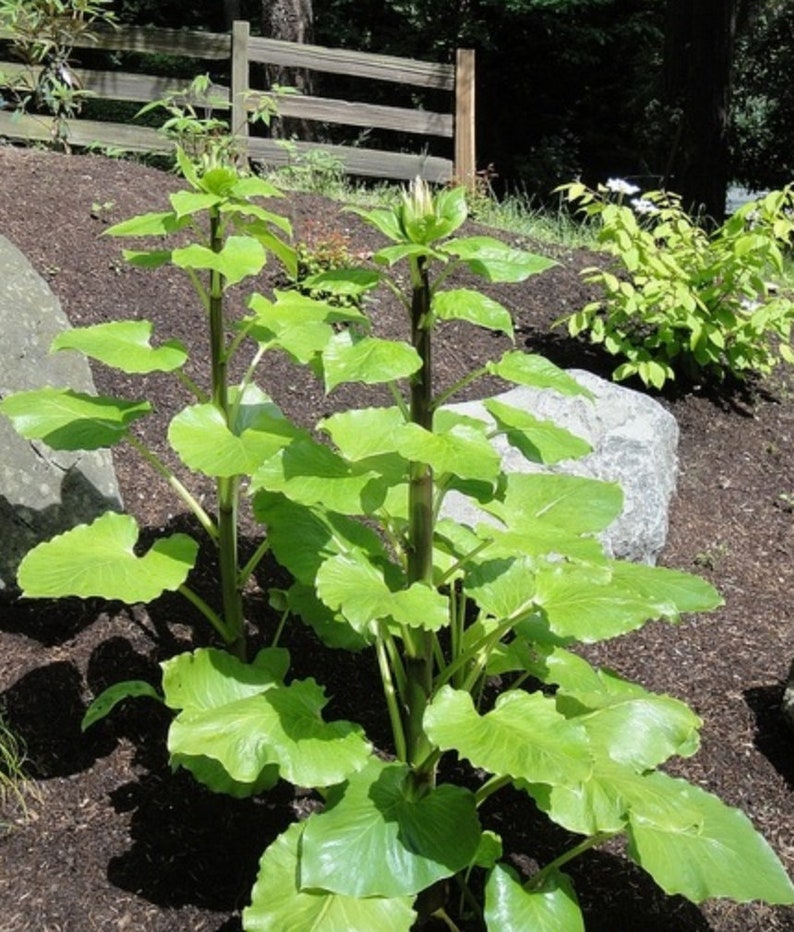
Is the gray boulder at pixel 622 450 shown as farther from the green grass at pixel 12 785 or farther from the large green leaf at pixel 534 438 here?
the green grass at pixel 12 785

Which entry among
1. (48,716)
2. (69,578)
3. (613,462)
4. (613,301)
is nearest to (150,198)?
(613,301)

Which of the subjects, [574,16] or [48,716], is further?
[574,16]

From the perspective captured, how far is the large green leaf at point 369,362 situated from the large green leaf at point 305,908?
890 mm

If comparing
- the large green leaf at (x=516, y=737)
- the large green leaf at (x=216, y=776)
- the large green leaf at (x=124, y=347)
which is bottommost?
the large green leaf at (x=216, y=776)

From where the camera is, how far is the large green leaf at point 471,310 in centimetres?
201

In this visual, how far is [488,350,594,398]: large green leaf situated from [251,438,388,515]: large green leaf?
1.14 ft

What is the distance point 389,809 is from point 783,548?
3028 millimetres

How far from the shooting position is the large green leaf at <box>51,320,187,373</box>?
2.33 m

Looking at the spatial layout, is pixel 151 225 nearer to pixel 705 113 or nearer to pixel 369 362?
pixel 369 362

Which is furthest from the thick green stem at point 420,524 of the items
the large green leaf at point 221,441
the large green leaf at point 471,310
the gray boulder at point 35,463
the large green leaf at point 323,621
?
the gray boulder at point 35,463

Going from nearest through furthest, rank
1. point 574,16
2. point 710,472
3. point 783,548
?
point 783,548
point 710,472
point 574,16

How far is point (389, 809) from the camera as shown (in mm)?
2111

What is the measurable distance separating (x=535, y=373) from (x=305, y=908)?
3.81 feet

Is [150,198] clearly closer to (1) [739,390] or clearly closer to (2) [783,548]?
(1) [739,390]
